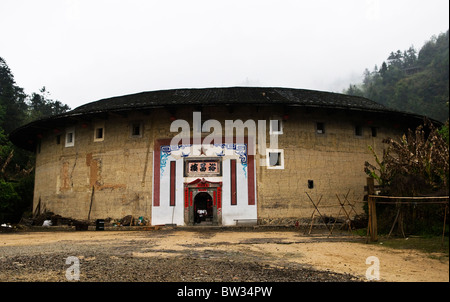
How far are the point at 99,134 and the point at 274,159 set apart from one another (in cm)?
885

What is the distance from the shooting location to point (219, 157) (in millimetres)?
16469

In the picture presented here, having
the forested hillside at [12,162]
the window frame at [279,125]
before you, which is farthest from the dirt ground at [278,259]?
the forested hillside at [12,162]

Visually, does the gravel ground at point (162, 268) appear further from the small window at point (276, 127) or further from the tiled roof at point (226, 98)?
the tiled roof at point (226, 98)

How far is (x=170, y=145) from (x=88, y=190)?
4715mm

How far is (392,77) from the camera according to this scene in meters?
70.2

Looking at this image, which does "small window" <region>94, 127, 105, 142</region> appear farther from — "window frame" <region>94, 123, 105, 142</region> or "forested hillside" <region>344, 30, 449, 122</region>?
"forested hillside" <region>344, 30, 449, 122</region>

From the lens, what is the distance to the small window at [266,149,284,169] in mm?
16656

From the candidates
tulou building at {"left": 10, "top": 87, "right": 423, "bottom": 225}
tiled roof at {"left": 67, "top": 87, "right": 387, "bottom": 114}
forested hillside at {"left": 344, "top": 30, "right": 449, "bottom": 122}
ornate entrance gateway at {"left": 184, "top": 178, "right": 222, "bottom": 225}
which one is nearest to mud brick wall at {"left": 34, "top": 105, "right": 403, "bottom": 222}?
tulou building at {"left": 10, "top": 87, "right": 423, "bottom": 225}

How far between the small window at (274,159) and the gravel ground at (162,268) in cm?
873

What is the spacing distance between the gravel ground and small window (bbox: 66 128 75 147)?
11.6 metres

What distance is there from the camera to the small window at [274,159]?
16.7m

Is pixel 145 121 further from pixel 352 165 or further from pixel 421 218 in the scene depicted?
pixel 421 218

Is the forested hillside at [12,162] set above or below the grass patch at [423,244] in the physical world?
above
